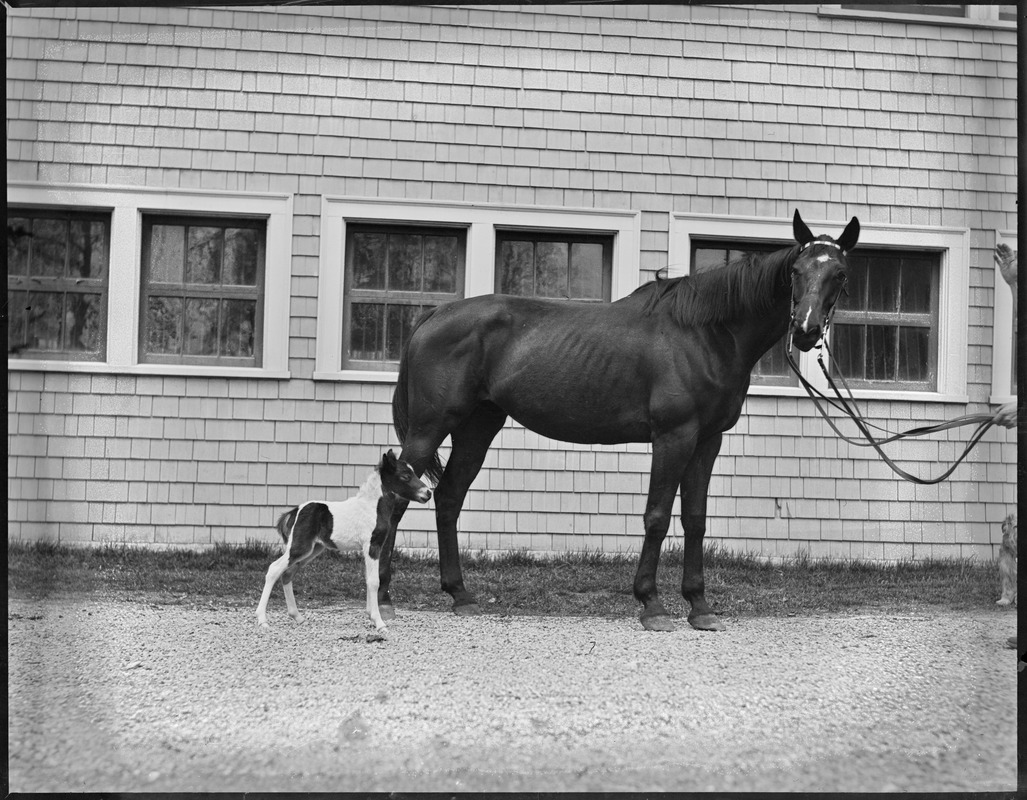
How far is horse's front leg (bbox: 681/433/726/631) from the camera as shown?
357 cm

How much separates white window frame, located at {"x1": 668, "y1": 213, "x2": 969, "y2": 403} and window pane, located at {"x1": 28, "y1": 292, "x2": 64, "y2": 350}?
7.04 ft

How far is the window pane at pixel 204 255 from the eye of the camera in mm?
3062

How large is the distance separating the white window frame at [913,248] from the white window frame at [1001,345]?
10 cm

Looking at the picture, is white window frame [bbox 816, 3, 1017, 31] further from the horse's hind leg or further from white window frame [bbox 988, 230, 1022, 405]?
the horse's hind leg

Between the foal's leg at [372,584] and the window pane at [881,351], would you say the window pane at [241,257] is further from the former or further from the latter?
the window pane at [881,351]

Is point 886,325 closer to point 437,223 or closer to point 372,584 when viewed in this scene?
point 437,223

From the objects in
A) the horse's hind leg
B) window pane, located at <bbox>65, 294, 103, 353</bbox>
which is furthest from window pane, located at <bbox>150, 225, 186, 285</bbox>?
the horse's hind leg

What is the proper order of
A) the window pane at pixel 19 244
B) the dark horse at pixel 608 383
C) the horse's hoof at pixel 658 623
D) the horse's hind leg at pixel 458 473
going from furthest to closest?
the horse's hind leg at pixel 458 473, the dark horse at pixel 608 383, the horse's hoof at pixel 658 623, the window pane at pixel 19 244

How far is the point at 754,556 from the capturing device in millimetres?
3504

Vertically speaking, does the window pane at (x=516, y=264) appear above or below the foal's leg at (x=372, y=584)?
above

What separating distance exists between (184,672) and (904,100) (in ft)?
9.37

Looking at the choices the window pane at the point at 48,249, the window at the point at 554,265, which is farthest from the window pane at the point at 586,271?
the window pane at the point at 48,249

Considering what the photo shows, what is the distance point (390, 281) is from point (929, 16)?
79.4 inches

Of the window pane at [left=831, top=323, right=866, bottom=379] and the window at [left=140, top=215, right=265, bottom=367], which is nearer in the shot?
the window at [left=140, top=215, right=265, bottom=367]
